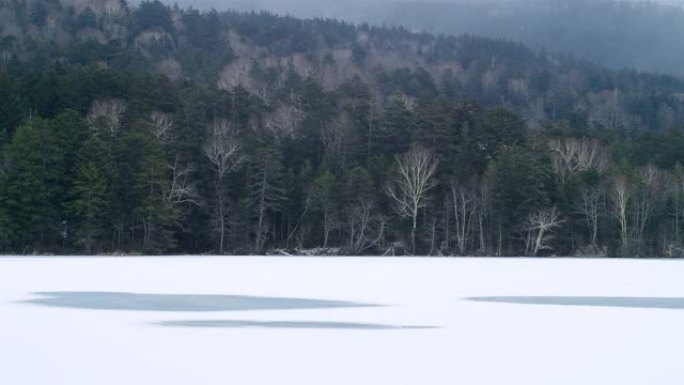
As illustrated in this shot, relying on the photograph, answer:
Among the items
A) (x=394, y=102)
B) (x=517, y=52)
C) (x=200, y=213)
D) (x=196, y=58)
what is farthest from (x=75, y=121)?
(x=517, y=52)

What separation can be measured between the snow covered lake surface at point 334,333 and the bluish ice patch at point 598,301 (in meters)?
0.05

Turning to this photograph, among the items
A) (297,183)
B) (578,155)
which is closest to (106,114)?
(297,183)

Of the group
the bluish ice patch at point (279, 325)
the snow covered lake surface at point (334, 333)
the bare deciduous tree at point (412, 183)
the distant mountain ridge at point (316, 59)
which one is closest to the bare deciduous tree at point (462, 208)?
the bare deciduous tree at point (412, 183)

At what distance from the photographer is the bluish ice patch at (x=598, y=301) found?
21.2 metres

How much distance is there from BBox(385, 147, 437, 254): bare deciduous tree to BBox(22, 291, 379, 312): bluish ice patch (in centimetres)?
4497

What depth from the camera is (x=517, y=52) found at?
624 feet

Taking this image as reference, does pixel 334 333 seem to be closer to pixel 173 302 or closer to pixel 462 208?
pixel 173 302

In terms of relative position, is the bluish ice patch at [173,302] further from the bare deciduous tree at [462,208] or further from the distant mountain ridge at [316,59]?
the distant mountain ridge at [316,59]

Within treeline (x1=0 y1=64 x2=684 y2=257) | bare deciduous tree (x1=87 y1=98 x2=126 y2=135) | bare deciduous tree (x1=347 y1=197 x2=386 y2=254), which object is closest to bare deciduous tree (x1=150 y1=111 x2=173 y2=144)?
treeline (x1=0 y1=64 x2=684 y2=257)

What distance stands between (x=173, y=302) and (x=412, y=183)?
49.8m

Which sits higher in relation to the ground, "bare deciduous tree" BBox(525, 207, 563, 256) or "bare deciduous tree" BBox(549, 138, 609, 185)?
"bare deciduous tree" BBox(549, 138, 609, 185)

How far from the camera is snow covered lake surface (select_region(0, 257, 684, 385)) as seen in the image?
11867 mm

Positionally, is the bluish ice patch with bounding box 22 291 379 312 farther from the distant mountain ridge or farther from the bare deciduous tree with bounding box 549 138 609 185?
the distant mountain ridge

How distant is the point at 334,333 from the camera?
15539 millimetres
